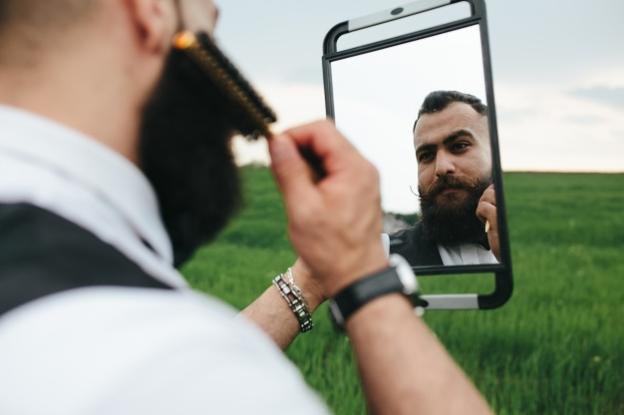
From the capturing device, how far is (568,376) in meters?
3.25

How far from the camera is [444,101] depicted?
1675 mm

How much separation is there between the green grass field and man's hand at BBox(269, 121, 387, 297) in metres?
0.15

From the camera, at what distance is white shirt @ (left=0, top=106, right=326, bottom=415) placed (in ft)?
1.84

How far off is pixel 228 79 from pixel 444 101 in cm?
81

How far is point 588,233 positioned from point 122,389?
9080mm

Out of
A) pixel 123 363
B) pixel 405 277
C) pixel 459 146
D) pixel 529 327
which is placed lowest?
pixel 529 327

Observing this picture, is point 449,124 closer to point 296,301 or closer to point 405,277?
point 296,301

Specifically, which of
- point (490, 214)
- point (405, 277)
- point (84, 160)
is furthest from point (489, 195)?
point (84, 160)

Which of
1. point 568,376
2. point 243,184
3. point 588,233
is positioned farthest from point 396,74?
point 588,233

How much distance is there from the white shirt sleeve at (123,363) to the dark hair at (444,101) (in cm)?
114

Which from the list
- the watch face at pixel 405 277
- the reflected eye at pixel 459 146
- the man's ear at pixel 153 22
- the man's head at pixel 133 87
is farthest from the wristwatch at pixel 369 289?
the reflected eye at pixel 459 146

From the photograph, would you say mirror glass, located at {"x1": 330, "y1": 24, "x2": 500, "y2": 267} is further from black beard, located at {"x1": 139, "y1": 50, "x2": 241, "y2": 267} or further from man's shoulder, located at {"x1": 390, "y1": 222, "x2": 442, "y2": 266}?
black beard, located at {"x1": 139, "y1": 50, "x2": 241, "y2": 267}

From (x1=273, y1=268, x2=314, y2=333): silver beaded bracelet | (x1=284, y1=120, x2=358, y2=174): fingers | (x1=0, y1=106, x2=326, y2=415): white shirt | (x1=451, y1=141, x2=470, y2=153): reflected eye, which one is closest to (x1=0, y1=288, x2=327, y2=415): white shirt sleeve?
(x1=0, y1=106, x2=326, y2=415): white shirt

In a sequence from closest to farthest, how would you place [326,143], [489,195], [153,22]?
[153,22]
[326,143]
[489,195]
